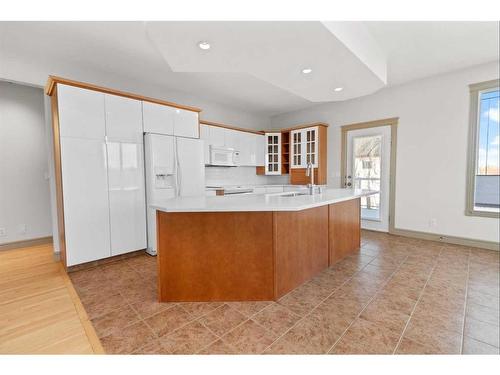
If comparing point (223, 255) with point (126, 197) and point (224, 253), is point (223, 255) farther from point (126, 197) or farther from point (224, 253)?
point (126, 197)

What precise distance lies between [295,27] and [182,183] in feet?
8.23

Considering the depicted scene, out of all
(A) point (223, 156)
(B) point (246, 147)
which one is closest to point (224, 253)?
(A) point (223, 156)

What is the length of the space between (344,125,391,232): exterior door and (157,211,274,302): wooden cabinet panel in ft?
10.1

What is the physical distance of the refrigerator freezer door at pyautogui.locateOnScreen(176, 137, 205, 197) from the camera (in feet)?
11.4

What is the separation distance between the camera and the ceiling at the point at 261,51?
1.75 m

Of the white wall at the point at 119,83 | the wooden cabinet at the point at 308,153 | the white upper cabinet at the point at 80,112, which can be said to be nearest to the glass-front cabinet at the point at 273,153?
the wooden cabinet at the point at 308,153

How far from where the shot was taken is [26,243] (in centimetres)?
370

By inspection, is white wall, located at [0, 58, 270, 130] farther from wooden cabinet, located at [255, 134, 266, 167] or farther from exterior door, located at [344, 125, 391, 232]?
exterior door, located at [344, 125, 391, 232]

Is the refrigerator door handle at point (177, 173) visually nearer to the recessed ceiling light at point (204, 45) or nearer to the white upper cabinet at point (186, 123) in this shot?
the white upper cabinet at point (186, 123)

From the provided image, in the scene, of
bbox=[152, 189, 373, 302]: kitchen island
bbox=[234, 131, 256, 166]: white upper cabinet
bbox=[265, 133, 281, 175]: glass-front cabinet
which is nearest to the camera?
bbox=[152, 189, 373, 302]: kitchen island

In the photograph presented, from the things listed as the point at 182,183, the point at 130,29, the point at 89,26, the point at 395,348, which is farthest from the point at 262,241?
the point at 89,26

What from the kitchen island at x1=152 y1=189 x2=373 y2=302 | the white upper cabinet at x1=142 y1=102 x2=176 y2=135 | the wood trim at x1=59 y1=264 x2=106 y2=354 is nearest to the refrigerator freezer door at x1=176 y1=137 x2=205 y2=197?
the white upper cabinet at x1=142 y1=102 x2=176 y2=135

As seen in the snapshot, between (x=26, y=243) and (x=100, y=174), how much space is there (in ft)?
7.02

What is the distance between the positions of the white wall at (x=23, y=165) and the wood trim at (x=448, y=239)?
596 centimetres
